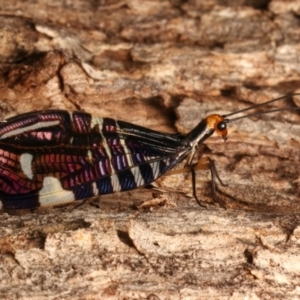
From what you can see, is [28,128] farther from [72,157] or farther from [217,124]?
[217,124]

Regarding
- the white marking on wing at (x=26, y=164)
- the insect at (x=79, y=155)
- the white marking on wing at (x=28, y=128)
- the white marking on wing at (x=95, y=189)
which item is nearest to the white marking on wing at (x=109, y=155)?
the insect at (x=79, y=155)

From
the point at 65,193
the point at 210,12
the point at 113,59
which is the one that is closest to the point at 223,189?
the point at 65,193

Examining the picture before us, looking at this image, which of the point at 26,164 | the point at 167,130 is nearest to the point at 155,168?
the point at 167,130

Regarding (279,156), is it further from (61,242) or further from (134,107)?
(61,242)

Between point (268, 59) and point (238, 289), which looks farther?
point (268, 59)

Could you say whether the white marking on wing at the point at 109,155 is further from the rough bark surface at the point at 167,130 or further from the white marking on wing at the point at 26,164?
the white marking on wing at the point at 26,164

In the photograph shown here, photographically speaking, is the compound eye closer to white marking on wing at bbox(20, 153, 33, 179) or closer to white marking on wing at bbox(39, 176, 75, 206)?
white marking on wing at bbox(39, 176, 75, 206)
